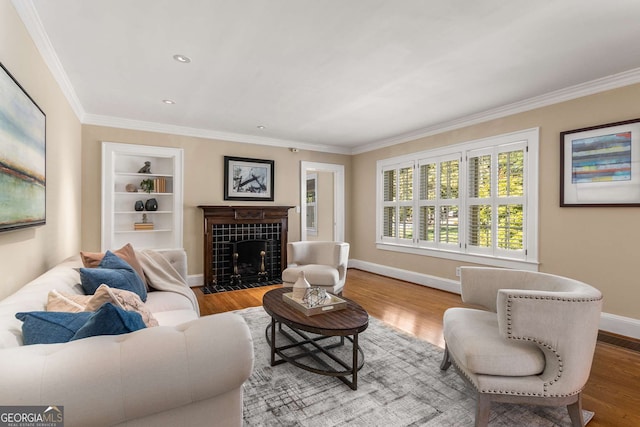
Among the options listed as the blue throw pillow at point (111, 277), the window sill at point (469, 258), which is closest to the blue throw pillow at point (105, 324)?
the blue throw pillow at point (111, 277)

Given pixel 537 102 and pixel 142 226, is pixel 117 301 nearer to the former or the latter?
pixel 142 226

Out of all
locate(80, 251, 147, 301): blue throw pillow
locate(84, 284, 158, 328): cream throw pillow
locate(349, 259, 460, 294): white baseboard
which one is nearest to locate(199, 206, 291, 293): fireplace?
locate(349, 259, 460, 294): white baseboard

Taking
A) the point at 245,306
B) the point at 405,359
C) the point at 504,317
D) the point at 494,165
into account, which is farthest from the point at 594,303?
the point at 245,306

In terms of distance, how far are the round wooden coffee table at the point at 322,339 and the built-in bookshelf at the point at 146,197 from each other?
2.85 metres

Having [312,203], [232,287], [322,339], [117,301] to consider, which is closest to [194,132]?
[232,287]

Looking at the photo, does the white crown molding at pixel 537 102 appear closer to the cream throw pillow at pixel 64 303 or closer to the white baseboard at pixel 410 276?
the white baseboard at pixel 410 276

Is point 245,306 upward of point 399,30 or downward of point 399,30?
downward

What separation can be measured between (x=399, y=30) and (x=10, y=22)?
237cm

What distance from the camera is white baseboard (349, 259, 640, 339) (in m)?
2.92

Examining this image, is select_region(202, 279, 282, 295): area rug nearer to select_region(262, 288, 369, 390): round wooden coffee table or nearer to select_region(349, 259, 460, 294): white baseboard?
select_region(349, 259, 460, 294): white baseboard

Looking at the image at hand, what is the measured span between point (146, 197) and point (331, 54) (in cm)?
376

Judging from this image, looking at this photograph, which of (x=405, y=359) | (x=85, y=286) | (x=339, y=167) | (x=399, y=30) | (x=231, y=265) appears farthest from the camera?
(x=339, y=167)

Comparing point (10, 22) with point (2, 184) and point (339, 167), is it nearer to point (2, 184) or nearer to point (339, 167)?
point (2, 184)

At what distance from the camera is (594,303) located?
5.04 ft
